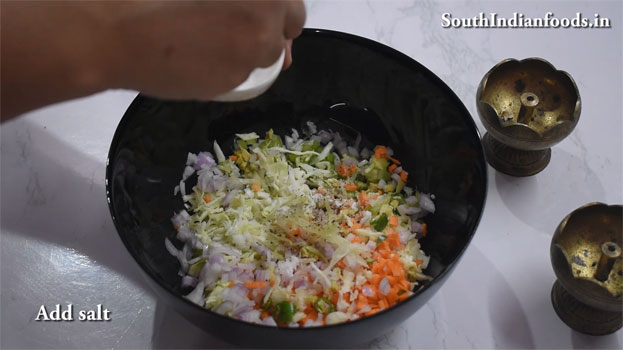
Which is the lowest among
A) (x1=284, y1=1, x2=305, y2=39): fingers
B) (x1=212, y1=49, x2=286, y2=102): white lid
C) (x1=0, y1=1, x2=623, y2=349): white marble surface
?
(x1=0, y1=1, x2=623, y2=349): white marble surface

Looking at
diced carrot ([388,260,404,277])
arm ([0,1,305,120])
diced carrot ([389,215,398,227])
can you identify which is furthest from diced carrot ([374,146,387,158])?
arm ([0,1,305,120])

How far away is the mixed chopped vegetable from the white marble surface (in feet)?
0.40

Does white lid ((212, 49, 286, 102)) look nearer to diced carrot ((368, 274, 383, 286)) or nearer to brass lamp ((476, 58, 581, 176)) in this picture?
diced carrot ((368, 274, 383, 286))

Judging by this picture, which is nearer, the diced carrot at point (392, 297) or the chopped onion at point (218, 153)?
the diced carrot at point (392, 297)

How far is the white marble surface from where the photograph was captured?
1127mm

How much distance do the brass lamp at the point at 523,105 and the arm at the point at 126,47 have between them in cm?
62

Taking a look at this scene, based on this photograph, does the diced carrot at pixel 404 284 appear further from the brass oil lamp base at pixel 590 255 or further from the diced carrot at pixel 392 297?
the brass oil lamp base at pixel 590 255

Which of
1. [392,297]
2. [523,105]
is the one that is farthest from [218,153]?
[523,105]

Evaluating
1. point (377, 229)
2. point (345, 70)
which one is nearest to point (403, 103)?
point (345, 70)

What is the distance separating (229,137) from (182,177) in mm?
135

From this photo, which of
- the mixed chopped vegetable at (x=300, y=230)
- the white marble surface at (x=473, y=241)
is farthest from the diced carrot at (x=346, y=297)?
the white marble surface at (x=473, y=241)

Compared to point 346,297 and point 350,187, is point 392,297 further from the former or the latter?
point 350,187

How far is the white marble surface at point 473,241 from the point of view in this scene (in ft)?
3.70

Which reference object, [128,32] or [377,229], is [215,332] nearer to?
[377,229]
